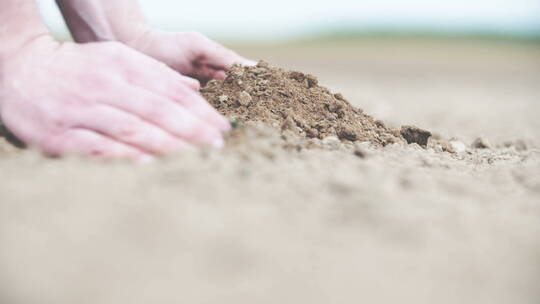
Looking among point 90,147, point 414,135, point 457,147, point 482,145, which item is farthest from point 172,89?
point 482,145

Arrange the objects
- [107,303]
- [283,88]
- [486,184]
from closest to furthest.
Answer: [107,303], [486,184], [283,88]

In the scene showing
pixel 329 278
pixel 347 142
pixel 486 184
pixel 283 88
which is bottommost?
pixel 329 278

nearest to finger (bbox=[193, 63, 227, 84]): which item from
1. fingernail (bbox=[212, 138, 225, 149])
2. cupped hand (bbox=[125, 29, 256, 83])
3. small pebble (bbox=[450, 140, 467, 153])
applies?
cupped hand (bbox=[125, 29, 256, 83])

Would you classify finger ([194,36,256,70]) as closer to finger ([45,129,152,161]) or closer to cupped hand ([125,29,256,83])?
cupped hand ([125,29,256,83])

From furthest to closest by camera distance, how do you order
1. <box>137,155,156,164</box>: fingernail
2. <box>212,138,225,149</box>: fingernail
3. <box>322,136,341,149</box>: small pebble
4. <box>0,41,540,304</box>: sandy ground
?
<box>322,136,341,149</box>: small pebble < <box>212,138,225,149</box>: fingernail < <box>137,155,156,164</box>: fingernail < <box>0,41,540,304</box>: sandy ground

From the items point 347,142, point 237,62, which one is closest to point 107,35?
point 237,62

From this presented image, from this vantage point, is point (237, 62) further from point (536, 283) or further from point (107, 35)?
point (536, 283)

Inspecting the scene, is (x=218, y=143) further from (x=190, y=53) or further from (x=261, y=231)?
(x=190, y=53)
